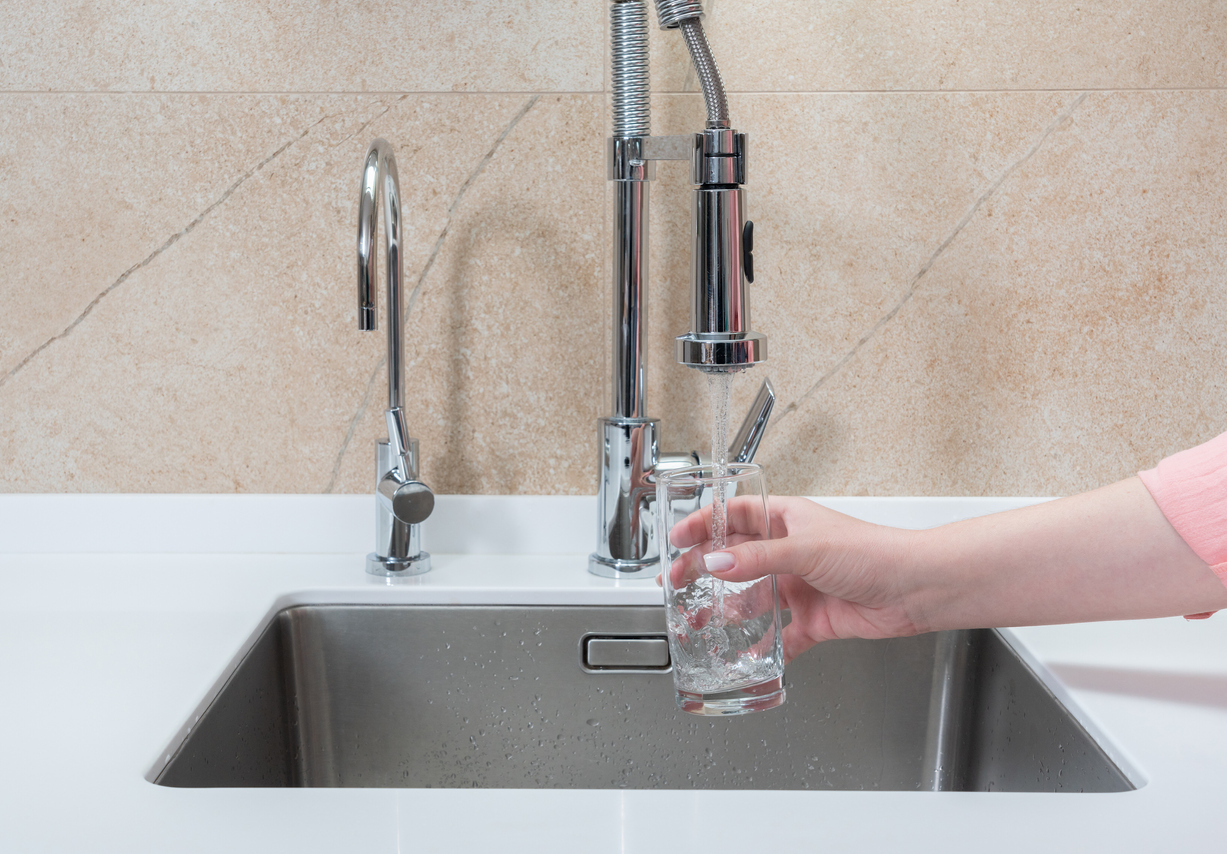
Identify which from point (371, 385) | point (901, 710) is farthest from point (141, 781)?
point (901, 710)

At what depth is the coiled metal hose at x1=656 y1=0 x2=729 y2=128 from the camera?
0.70 m

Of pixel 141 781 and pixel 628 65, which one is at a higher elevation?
pixel 628 65

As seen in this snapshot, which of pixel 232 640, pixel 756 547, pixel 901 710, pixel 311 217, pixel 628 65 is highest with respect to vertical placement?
pixel 628 65

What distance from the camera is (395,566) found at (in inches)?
34.0

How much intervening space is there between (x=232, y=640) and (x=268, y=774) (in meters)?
0.11

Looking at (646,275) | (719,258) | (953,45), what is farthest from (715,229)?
(953,45)

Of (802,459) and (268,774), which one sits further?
(802,459)

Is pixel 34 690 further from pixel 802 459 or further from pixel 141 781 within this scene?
pixel 802 459

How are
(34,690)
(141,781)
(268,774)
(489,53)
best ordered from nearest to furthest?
(141,781), (34,690), (268,774), (489,53)

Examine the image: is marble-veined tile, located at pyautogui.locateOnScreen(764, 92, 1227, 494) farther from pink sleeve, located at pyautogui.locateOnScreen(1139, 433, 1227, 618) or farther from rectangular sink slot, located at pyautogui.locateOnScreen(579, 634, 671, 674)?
pink sleeve, located at pyautogui.locateOnScreen(1139, 433, 1227, 618)

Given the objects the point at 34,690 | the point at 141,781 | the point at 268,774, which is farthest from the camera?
the point at 268,774

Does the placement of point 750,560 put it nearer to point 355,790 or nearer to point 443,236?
point 355,790

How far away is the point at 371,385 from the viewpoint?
0.91m

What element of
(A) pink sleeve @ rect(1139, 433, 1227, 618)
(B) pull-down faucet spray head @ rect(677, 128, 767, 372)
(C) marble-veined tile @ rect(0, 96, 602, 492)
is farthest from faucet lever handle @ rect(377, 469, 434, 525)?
(A) pink sleeve @ rect(1139, 433, 1227, 618)
